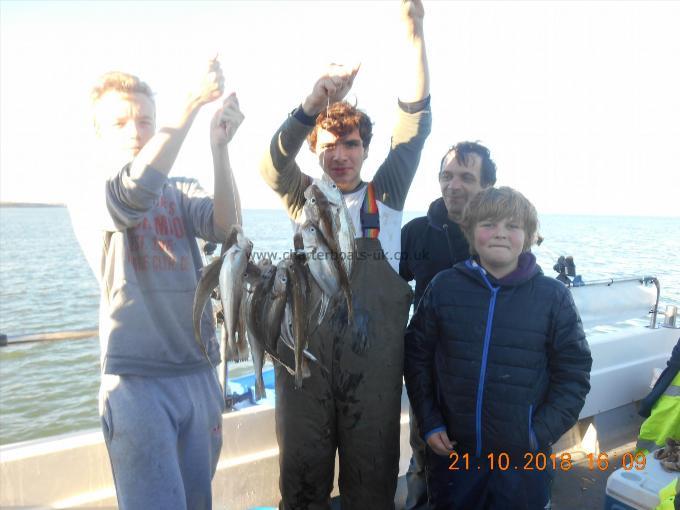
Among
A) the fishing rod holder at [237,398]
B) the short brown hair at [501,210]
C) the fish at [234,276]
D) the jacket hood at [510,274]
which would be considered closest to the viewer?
the fish at [234,276]

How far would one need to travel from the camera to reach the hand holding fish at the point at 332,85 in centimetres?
229

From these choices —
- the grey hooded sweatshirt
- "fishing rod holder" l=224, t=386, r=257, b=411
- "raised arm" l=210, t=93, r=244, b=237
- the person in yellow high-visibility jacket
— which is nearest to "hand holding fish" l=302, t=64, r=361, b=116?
"raised arm" l=210, t=93, r=244, b=237

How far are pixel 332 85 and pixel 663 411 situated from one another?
3711 millimetres

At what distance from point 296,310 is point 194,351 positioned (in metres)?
0.57

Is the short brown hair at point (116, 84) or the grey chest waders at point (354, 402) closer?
the short brown hair at point (116, 84)

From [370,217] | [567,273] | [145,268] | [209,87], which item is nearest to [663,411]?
[567,273]

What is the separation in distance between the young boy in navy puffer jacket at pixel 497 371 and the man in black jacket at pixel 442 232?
0.42 meters

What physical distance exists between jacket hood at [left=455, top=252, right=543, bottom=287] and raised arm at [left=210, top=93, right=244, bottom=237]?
138cm

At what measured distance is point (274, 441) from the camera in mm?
3635

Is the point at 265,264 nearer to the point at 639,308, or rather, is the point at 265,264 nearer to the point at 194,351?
the point at 194,351

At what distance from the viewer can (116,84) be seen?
83.2 inches

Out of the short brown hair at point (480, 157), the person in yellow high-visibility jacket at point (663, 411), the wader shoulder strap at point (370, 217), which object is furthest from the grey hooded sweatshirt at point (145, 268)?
the person in yellow high-visibility jacket at point (663, 411)

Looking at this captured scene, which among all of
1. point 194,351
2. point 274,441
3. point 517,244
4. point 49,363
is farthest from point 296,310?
point 49,363

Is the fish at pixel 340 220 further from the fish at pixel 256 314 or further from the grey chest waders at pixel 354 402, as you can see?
the grey chest waders at pixel 354 402
